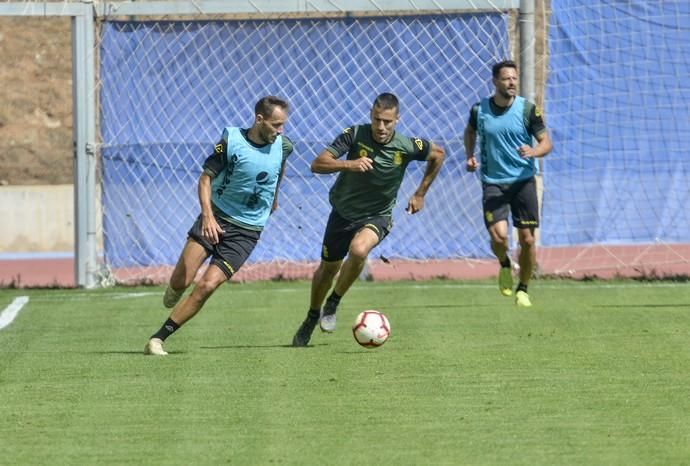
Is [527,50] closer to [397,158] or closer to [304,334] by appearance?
[397,158]

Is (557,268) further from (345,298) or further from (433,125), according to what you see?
(345,298)

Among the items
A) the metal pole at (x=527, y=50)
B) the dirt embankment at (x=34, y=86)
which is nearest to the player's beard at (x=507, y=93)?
the metal pole at (x=527, y=50)

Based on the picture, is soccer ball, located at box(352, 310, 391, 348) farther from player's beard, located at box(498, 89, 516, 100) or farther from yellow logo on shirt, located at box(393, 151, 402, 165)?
player's beard, located at box(498, 89, 516, 100)

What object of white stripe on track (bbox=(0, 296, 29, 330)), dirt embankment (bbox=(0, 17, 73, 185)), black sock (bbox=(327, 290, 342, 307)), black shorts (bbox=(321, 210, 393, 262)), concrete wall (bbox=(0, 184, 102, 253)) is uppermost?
black shorts (bbox=(321, 210, 393, 262))

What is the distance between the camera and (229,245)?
10.6m

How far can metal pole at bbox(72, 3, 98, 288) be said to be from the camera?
1683cm

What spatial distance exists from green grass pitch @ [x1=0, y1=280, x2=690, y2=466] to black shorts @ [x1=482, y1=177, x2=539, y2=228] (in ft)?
2.51

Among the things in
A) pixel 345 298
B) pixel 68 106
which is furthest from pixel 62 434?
pixel 68 106

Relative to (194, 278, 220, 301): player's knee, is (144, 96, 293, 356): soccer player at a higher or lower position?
higher

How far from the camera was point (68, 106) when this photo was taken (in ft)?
90.1

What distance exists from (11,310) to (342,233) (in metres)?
4.44

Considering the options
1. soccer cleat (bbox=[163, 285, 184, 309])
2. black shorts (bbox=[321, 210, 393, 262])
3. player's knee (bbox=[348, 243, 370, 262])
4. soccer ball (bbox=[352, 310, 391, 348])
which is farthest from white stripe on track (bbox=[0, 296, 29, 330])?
soccer ball (bbox=[352, 310, 391, 348])

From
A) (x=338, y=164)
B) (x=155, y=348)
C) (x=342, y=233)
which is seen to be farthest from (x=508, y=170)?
(x=155, y=348)

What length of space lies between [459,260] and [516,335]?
6086mm
